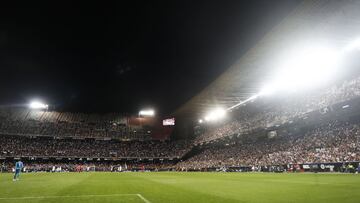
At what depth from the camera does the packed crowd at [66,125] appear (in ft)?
285

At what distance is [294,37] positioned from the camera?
33.4 meters

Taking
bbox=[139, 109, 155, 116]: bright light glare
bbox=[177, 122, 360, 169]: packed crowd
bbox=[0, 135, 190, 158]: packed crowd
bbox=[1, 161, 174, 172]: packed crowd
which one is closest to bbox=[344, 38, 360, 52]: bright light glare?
bbox=[177, 122, 360, 169]: packed crowd

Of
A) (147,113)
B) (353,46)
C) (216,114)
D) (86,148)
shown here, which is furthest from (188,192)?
(147,113)

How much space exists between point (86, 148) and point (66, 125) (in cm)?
1120

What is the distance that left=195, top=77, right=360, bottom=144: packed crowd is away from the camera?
42.5 meters

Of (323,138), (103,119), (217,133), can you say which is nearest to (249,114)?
(217,133)

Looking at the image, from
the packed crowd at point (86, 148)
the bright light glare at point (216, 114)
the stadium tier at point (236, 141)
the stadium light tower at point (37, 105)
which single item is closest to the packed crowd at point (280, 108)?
the stadium tier at point (236, 141)

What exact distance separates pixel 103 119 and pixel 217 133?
136 ft

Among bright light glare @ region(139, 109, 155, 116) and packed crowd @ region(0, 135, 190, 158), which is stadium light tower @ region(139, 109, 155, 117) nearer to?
bright light glare @ region(139, 109, 155, 116)

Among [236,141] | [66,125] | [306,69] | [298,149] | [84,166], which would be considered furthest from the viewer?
[66,125]

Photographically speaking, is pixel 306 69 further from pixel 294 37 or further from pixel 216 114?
pixel 216 114

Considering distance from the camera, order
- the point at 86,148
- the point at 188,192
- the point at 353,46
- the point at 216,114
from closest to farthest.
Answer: the point at 188,192, the point at 353,46, the point at 216,114, the point at 86,148

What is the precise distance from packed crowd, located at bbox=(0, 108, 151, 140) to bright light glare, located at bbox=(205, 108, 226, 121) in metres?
23.8

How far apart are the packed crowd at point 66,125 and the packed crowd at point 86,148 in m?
1.85
